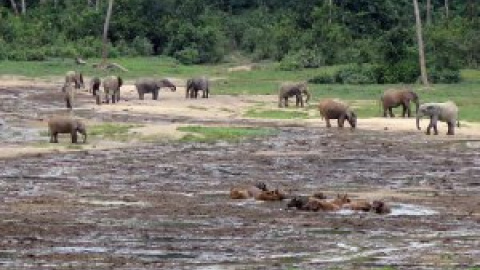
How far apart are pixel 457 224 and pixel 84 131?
12875 mm

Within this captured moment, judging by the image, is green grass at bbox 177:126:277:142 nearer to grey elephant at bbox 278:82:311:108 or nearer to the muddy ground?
the muddy ground

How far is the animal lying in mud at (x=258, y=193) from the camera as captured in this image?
21047mm

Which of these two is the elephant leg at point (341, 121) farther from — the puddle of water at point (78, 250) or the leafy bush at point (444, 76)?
the puddle of water at point (78, 250)

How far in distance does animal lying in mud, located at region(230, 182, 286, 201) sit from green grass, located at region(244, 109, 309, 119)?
16.0 meters

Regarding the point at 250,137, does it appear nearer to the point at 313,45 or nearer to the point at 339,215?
the point at 339,215

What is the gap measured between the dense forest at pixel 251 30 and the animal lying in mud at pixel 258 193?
29.5 metres

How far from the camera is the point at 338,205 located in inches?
786

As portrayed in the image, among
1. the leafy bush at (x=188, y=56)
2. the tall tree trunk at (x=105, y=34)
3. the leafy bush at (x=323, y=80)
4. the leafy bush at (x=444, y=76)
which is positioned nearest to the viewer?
the leafy bush at (x=444, y=76)

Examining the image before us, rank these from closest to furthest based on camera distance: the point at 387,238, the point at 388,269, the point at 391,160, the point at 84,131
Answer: the point at 388,269 < the point at 387,238 < the point at 391,160 < the point at 84,131

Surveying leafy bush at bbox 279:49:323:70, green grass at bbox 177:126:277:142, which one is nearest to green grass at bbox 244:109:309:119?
green grass at bbox 177:126:277:142

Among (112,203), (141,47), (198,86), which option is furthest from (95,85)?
(112,203)

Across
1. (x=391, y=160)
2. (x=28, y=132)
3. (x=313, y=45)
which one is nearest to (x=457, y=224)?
(x=391, y=160)

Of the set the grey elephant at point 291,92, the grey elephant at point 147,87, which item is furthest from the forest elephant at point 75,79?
the grey elephant at point 291,92

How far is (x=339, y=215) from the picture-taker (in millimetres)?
19516
